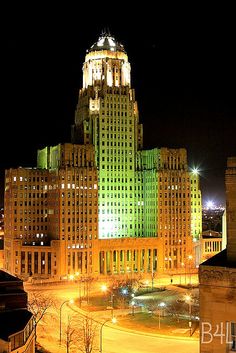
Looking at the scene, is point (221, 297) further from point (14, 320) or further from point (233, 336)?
point (14, 320)

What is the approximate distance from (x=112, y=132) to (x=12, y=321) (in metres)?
121

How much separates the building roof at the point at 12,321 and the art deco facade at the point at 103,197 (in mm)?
91532

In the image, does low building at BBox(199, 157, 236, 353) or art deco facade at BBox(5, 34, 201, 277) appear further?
art deco facade at BBox(5, 34, 201, 277)

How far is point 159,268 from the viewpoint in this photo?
18288 cm

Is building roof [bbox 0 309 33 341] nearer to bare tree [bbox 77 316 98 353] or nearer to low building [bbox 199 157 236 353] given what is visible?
bare tree [bbox 77 316 98 353]

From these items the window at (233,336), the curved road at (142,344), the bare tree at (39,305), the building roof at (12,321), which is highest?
the window at (233,336)

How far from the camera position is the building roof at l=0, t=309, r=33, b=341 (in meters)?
64.4

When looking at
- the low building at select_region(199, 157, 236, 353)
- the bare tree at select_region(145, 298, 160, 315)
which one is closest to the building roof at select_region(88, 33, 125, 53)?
the bare tree at select_region(145, 298, 160, 315)

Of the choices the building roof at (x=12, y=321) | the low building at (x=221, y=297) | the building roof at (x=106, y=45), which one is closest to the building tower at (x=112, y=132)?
the building roof at (x=106, y=45)

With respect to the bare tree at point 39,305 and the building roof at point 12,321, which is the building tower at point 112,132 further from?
the building roof at point 12,321

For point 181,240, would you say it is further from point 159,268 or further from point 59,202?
point 59,202

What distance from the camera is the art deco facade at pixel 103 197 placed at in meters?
174

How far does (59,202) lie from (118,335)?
86796mm

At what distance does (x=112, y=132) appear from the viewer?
187m
